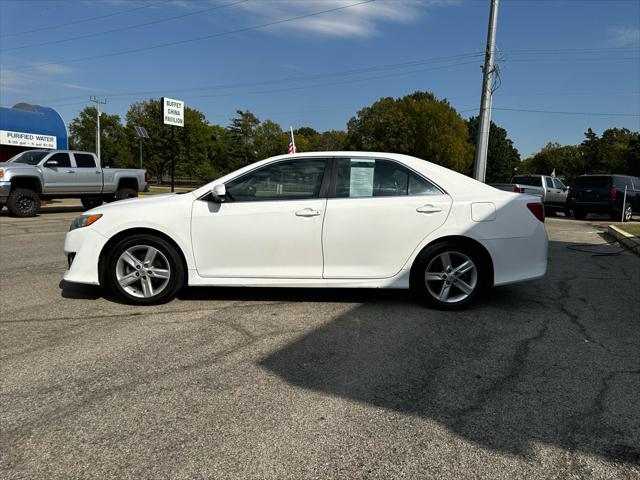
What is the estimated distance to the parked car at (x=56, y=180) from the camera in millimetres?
14508

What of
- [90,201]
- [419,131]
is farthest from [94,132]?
[90,201]

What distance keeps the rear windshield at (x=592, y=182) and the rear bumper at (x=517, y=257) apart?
1574 cm

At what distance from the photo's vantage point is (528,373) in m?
3.49

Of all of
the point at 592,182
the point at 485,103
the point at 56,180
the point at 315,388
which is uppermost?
the point at 485,103

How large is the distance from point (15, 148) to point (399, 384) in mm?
26651

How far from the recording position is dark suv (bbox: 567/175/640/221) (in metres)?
18.0

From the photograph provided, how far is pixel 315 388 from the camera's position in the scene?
3.19 meters

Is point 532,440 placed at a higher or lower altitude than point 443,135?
lower

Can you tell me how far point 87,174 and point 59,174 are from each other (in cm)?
87

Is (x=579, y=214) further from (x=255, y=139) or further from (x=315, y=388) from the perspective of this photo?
(x=255, y=139)

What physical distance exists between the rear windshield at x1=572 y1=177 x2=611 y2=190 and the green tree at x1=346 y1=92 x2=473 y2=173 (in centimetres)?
3996

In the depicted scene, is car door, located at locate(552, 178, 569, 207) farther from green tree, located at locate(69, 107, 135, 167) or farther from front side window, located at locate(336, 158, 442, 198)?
green tree, located at locate(69, 107, 135, 167)

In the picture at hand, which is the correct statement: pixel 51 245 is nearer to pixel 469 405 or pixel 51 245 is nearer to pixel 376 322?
pixel 376 322

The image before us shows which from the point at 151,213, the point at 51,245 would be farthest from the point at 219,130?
the point at 151,213
